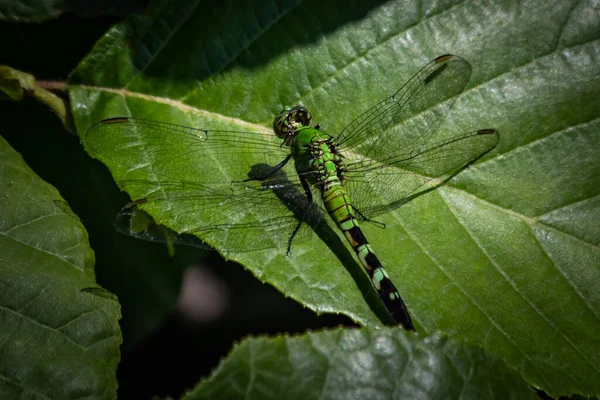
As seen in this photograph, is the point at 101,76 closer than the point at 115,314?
No

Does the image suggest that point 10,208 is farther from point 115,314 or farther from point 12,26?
point 12,26

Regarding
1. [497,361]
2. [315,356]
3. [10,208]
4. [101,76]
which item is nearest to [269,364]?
[315,356]

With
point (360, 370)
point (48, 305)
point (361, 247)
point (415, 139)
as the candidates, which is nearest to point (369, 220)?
point (361, 247)

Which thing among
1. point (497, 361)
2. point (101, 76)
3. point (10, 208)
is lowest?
point (497, 361)

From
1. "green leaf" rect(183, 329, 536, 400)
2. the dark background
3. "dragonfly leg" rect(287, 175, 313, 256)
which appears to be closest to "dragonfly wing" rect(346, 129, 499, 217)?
"dragonfly leg" rect(287, 175, 313, 256)

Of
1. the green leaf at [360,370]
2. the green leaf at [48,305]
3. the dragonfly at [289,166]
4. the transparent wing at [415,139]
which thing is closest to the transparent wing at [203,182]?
the dragonfly at [289,166]

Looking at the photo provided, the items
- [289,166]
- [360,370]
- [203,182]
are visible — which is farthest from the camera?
[289,166]

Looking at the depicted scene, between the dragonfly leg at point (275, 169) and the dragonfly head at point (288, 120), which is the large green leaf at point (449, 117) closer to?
the dragonfly head at point (288, 120)

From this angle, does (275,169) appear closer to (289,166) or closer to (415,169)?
(289,166)
